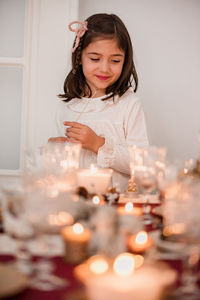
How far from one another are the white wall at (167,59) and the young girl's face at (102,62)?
430mm

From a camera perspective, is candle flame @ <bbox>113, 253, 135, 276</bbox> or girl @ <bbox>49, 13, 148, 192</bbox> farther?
girl @ <bbox>49, 13, 148, 192</bbox>

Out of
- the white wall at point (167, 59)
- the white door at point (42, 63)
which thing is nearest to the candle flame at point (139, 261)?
the white door at point (42, 63)

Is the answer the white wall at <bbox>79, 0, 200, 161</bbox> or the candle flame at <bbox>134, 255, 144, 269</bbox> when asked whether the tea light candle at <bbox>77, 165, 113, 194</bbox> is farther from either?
the white wall at <bbox>79, 0, 200, 161</bbox>

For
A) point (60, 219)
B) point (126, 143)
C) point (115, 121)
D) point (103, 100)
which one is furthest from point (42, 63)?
point (60, 219)

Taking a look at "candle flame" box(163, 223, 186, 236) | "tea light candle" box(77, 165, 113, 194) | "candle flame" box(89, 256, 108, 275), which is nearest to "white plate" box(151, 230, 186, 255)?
"candle flame" box(163, 223, 186, 236)

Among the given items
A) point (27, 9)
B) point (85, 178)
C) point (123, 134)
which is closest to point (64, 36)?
point (27, 9)

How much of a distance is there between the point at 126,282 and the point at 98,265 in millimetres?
113

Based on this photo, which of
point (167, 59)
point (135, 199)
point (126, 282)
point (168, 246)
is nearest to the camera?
point (126, 282)

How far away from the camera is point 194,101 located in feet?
7.42

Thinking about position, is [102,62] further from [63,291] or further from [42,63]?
[63,291]

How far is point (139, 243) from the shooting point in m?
0.64

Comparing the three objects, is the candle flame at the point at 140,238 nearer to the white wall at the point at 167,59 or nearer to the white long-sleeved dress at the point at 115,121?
the white long-sleeved dress at the point at 115,121

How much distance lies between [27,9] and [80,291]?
6.38 ft

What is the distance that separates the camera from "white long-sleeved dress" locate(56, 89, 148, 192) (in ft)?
6.05
